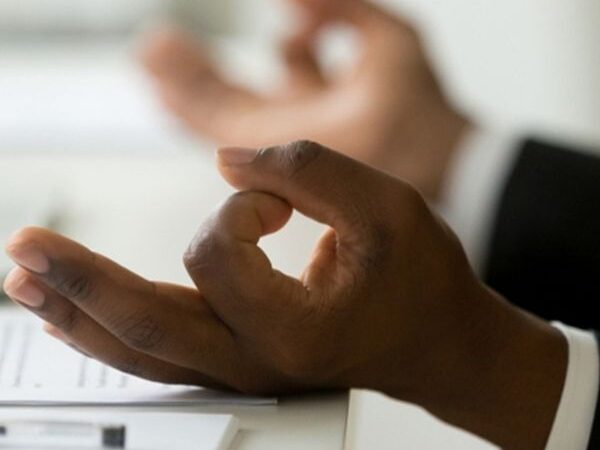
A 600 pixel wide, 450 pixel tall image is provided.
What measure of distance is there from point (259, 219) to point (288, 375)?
6 centimetres

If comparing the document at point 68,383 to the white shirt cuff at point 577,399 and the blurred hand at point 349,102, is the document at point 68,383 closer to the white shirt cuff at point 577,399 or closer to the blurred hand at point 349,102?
the white shirt cuff at point 577,399

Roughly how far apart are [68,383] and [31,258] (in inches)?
3.8

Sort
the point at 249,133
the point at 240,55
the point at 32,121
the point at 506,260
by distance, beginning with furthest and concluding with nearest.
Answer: the point at 240,55, the point at 32,121, the point at 249,133, the point at 506,260

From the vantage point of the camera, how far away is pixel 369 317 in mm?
461

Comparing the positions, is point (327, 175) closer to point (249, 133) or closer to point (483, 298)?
point (483, 298)

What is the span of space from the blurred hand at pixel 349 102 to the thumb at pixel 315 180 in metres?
0.52

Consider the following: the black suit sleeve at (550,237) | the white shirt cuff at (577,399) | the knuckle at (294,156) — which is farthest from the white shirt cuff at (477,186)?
the knuckle at (294,156)

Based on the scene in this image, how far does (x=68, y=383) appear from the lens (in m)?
0.52

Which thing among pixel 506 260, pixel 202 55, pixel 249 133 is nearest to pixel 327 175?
pixel 506 260

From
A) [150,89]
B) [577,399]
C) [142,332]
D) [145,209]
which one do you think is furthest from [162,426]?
[150,89]

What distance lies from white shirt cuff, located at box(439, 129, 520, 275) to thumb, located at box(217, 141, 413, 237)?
43 centimetres

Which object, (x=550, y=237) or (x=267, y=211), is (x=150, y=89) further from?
(x=267, y=211)

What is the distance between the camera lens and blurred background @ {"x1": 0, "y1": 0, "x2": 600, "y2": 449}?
0.86 meters

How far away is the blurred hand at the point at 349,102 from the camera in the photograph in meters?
0.99
